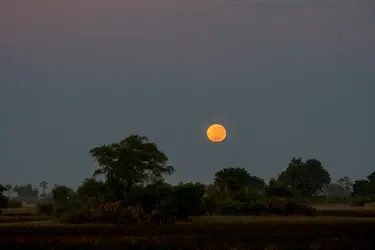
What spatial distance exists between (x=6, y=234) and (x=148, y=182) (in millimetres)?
25557

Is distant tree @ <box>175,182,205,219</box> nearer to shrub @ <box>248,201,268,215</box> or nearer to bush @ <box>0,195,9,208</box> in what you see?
shrub @ <box>248,201,268,215</box>

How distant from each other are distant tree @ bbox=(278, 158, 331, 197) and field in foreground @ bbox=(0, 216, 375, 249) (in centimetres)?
10074

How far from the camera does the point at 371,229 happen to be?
4831 cm

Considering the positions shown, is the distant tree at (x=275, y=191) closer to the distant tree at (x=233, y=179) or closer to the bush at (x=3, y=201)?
the distant tree at (x=233, y=179)

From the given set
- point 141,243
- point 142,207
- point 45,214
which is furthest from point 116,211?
point 45,214

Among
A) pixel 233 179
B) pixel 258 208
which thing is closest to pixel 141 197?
pixel 258 208

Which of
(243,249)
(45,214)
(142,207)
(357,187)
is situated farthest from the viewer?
(357,187)

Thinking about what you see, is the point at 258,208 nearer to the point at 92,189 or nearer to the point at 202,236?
the point at 92,189

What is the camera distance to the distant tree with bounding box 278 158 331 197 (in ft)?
502

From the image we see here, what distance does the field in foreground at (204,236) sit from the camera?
37000 mm

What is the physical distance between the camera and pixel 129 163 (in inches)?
2697

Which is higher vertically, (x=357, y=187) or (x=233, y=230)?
(x=357, y=187)

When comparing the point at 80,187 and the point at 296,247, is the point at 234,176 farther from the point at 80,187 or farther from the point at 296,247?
the point at 296,247

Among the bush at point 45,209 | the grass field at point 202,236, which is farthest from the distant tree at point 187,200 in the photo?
the bush at point 45,209
